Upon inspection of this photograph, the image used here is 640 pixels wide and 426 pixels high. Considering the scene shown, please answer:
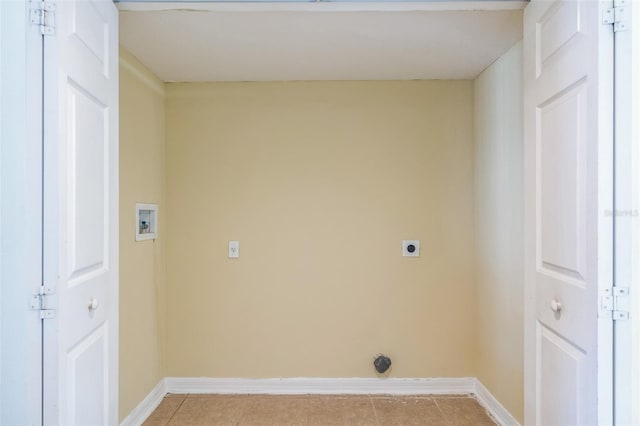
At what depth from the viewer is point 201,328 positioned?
289cm

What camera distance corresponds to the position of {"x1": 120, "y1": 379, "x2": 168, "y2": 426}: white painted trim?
93.3 inches

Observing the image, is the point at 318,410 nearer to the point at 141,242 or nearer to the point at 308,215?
the point at 308,215

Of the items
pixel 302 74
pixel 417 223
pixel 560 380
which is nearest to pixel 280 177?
pixel 302 74

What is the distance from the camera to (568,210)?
1.38 metres

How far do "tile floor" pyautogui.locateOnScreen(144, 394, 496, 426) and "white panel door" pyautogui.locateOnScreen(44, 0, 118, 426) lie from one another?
0.99 meters

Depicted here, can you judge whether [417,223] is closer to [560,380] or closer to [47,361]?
[560,380]

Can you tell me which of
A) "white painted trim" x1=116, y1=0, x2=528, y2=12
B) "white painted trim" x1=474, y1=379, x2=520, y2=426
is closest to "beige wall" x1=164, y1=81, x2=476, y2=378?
"white painted trim" x1=474, y1=379, x2=520, y2=426

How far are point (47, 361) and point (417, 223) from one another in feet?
7.42

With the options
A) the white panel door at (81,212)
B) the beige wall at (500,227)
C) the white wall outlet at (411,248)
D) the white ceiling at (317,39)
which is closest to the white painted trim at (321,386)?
the beige wall at (500,227)

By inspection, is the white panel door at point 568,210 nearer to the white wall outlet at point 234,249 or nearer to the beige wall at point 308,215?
the beige wall at point 308,215

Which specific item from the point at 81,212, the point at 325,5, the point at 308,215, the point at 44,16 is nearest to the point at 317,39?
the point at 325,5

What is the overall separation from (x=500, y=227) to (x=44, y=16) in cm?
239
